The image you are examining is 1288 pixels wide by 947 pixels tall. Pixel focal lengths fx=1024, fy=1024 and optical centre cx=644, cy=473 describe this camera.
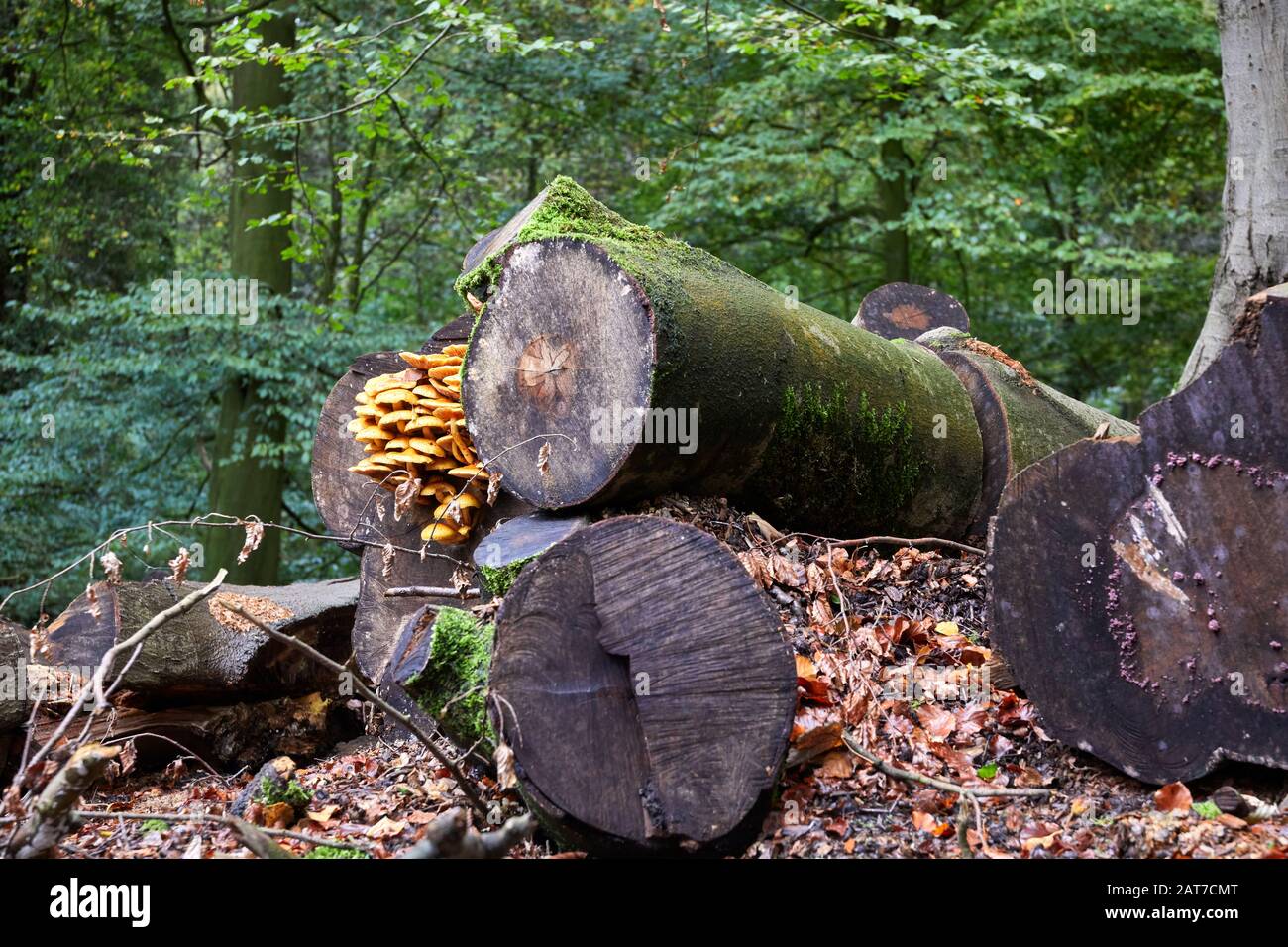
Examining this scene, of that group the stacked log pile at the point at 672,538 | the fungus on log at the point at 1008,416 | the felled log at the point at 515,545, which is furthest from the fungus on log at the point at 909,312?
the felled log at the point at 515,545

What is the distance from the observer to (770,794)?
283cm

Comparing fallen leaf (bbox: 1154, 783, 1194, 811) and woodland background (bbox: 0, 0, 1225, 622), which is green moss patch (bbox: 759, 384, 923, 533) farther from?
woodland background (bbox: 0, 0, 1225, 622)

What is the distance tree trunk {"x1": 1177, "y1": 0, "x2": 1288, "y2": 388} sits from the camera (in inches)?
221

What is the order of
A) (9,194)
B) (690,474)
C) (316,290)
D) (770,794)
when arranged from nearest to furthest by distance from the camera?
1. (770,794)
2. (690,474)
3. (9,194)
4. (316,290)

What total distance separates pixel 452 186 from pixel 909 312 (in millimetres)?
5584

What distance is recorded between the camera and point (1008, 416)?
16.9 ft

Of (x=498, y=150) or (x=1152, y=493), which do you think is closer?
(x=1152, y=493)

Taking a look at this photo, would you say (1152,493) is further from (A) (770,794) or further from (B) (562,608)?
(B) (562,608)

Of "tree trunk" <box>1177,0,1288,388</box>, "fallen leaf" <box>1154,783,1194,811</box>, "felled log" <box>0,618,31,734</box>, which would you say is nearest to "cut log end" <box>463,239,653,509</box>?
"fallen leaf" <box>1154,783,1194,811</box>

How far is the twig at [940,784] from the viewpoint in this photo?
10.0ft

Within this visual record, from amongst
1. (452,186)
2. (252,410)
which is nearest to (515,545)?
(252,410)

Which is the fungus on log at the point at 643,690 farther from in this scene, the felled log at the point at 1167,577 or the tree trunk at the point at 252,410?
the tree trunk at the point at 252,410

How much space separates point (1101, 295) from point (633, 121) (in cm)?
586
